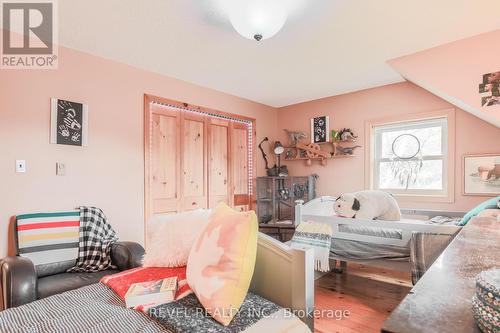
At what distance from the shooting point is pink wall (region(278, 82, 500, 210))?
2.77 metres

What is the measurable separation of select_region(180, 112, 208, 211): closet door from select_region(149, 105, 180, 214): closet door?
0.26ft

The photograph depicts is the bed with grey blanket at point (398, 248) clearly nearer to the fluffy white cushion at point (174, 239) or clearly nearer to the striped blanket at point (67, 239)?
the fluffy white cushion at point (174, 239)

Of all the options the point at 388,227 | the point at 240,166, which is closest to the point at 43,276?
the point at 240,166

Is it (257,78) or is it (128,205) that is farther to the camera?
(257,78)

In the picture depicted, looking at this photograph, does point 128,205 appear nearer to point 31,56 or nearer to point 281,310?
point 31,56

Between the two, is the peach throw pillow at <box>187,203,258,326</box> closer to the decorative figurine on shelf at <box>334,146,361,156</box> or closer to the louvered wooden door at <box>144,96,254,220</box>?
the louvered wooden door at <box>144,96,254,220</box>

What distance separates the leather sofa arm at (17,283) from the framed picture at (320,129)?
3422 millimetres

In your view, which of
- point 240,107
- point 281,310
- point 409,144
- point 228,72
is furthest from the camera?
point 240,107

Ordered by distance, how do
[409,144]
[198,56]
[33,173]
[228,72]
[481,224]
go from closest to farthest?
[481,224], [33,173], [198,56], [228,72], [409,144]

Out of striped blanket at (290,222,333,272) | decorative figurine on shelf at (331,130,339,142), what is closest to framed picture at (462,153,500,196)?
decorative figurine on shelf at (331,130,339,142)

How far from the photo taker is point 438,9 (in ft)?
5.91

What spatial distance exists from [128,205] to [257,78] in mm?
2013

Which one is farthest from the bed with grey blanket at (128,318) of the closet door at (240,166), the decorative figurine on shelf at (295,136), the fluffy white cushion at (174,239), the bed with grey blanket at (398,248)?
the decorative figurine on shelf at (295,136)

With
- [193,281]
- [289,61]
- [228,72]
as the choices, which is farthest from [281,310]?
[228,72]
